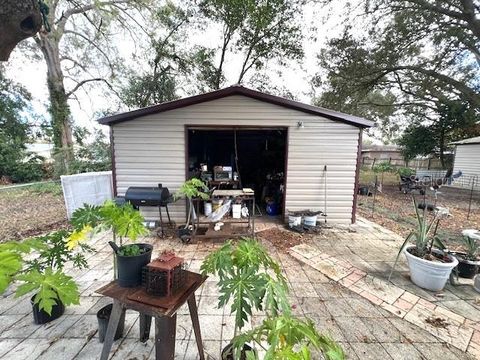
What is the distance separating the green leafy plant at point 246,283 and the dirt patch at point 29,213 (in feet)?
16.4

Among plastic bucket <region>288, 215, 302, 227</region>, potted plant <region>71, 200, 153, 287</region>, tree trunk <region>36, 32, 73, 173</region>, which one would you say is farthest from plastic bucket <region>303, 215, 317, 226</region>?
tree trunk <region>36, 32, 73, 173</region>

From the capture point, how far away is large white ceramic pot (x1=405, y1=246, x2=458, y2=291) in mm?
2730

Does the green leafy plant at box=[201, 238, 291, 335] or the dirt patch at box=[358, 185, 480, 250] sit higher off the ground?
the green leafy plant at box=[201, 238, 291, 335]

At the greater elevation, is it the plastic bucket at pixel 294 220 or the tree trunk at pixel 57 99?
the tree trunk at pixel 57 99

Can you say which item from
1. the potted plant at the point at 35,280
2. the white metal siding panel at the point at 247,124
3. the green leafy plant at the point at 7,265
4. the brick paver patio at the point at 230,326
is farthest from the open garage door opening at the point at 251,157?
the green leafy plant at the point at 7,265

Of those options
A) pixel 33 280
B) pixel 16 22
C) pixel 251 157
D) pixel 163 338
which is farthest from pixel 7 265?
pixel 251 157

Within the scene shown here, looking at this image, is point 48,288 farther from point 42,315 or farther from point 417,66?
point 417,66

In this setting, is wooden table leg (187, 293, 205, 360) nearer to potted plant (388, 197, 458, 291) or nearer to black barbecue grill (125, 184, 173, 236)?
potted plant (388, 197, 458, 291)

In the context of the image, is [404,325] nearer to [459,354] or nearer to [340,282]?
[459,354]

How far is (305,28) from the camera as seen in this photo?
9820mm

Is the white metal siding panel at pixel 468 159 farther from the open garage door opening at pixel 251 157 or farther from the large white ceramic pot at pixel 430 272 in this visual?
the large white ceramic pot at pixel 430 272

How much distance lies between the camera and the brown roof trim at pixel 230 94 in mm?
4707

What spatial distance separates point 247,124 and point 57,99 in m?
11.0

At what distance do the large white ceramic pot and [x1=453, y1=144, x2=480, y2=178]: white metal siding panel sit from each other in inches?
526
